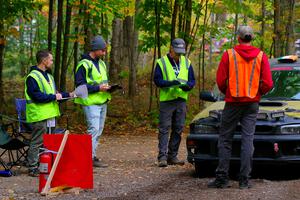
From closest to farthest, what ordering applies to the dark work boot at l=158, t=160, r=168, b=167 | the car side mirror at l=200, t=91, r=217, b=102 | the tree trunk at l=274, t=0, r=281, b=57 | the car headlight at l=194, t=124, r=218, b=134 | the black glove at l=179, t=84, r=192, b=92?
the car headlight at l=194, t=124, r=218, b=134, the car side mirror at l=200, t=91, r=217, b=102, the black glove at l=179, t=84, r=192, b=92, the dark work boot at l=158, t=160, r=168, b=167, the tree trunk at l=274, t=0, r=281, b=57

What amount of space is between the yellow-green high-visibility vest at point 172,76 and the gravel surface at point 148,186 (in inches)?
47.5

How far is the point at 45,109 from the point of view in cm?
1030

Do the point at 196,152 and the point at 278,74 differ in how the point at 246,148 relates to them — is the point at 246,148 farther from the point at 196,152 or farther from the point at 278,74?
the point at 278,74

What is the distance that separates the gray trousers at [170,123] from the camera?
11.3 metres

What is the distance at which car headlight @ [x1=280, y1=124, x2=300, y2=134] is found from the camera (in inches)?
355

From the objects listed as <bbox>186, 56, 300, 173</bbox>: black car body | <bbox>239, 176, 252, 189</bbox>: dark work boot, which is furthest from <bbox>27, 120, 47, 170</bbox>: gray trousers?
<bbox>239, 176, 252, 189</bbox>: dark work boot

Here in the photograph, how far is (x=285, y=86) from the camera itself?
10.4 metres

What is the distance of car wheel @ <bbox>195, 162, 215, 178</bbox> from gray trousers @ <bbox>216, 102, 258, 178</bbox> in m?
1.03

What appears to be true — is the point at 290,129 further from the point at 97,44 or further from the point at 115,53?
the point at 115,53

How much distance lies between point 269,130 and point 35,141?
362 centimetres

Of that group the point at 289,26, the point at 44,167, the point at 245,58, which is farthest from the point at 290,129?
the point at 289,26

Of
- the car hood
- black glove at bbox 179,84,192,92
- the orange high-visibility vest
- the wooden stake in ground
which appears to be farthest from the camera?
black glove at bbox 179,84,192,92

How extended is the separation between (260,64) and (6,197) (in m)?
3.61

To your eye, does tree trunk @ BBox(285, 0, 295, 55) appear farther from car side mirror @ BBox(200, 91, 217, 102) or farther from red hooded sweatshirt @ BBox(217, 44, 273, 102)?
red hooded sweatshirt @ BBox(217, 44, 273, 102)
